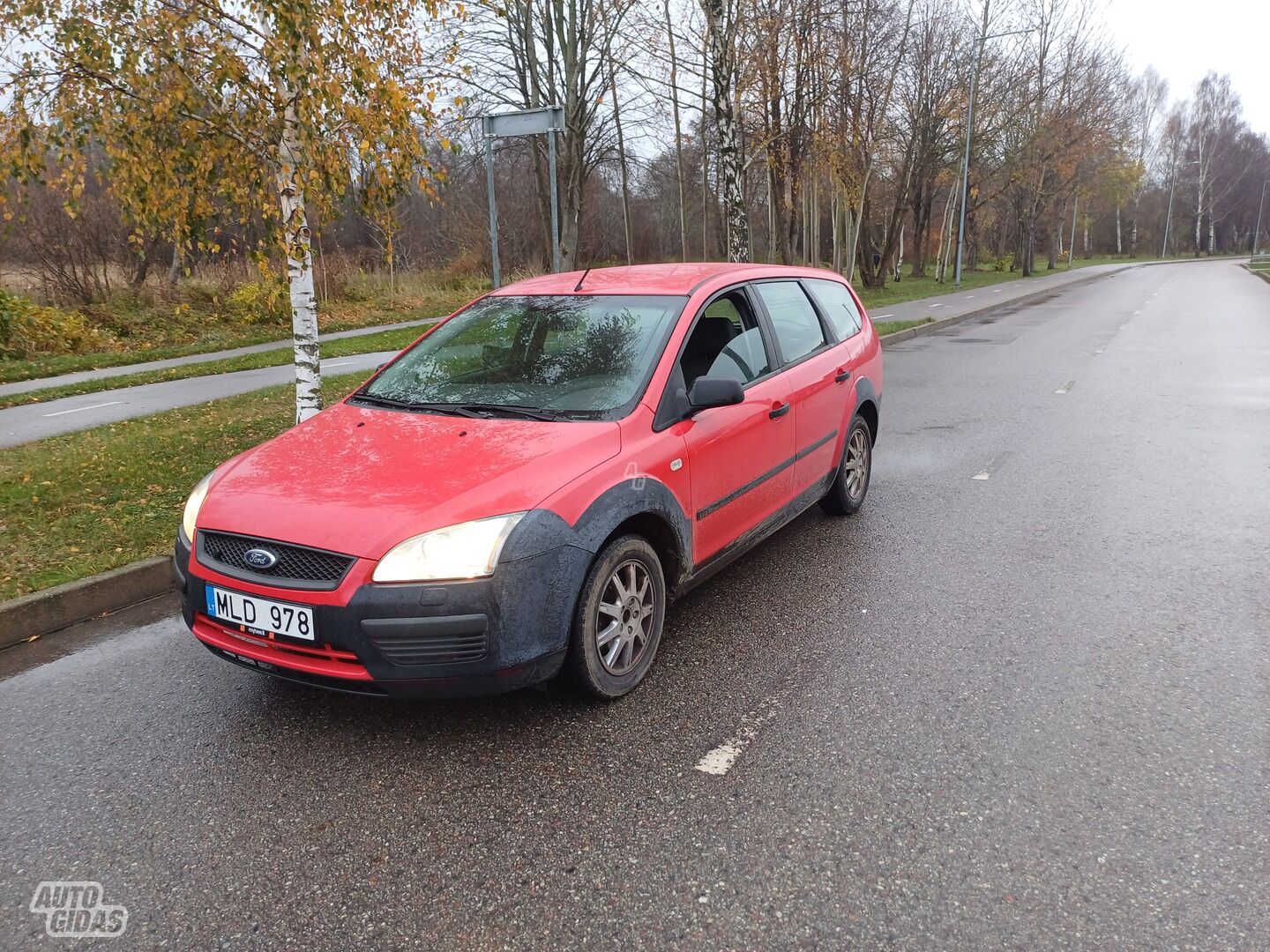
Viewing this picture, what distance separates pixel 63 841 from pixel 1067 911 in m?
3.06

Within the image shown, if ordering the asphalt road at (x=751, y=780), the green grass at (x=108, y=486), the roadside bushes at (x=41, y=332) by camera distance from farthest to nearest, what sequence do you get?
1. the roadside bushes at (x=41, y=332)
2. the green grass at (x=108, y=486)
3. the asphalt road at (x=751, y=780)

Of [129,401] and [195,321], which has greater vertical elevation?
[195,321]

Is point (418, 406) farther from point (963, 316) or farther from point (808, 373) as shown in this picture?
point (963, 316)

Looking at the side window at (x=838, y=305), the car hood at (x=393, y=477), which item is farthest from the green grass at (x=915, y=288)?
the car hood at (x=393, y=477)

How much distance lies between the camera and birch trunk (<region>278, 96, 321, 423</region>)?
655cm

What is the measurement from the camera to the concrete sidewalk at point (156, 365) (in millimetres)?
11992

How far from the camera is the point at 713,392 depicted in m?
3.73

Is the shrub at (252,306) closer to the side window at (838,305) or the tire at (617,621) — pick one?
the side window at (838,305)

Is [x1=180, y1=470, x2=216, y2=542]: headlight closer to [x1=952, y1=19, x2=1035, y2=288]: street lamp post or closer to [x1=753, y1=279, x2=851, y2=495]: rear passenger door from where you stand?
[x1=753, y1=279, x2=851, y2=495]: rear passenger door

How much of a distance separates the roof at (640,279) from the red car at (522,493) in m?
0.02

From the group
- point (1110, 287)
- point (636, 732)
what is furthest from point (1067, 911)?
point (1110, 287)

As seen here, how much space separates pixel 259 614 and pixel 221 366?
39.3 feet

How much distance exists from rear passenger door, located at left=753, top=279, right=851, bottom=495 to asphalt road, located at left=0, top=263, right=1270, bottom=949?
652 mm

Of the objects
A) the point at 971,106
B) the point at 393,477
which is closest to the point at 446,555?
the point at 393,477
